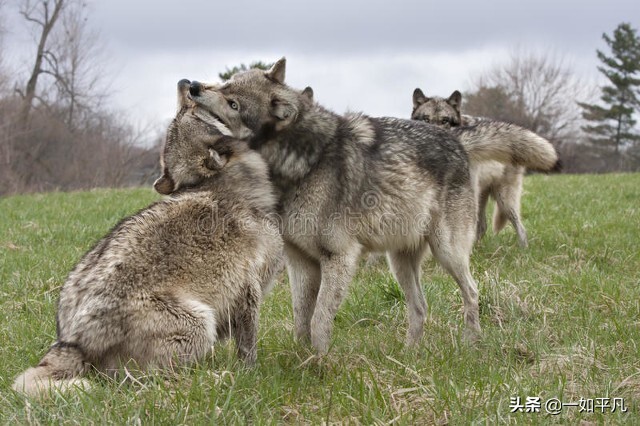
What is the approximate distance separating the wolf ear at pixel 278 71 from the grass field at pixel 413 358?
81.2 inches

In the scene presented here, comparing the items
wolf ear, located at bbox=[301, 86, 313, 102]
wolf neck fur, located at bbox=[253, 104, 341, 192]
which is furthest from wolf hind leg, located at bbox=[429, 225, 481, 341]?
wolf ear, located at bbox=[301, 86, 313, 102]

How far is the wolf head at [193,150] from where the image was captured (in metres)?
4.88

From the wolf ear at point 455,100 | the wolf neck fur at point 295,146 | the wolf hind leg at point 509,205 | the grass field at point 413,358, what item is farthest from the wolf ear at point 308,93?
the wolf hind leg at point 509,205

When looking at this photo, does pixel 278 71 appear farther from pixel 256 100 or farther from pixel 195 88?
pixel 195 88

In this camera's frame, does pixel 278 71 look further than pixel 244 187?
Yes

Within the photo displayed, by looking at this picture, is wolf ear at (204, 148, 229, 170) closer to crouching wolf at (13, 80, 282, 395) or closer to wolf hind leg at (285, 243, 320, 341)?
crouching wolf at (13, 80, 282, 395)

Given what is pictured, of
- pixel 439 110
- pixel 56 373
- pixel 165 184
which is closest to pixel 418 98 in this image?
pixel 439 110

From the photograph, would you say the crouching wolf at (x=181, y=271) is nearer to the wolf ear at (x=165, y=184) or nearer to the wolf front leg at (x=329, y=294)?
the wolf ear at (x=165, y=184)

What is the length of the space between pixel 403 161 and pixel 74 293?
2.90 meters

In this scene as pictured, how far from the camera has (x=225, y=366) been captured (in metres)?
4.41

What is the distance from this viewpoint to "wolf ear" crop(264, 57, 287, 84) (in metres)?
5.48

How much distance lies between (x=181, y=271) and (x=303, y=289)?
146 centimetres

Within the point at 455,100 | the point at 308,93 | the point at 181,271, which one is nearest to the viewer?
the point at 181,271

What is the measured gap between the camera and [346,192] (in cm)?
531
